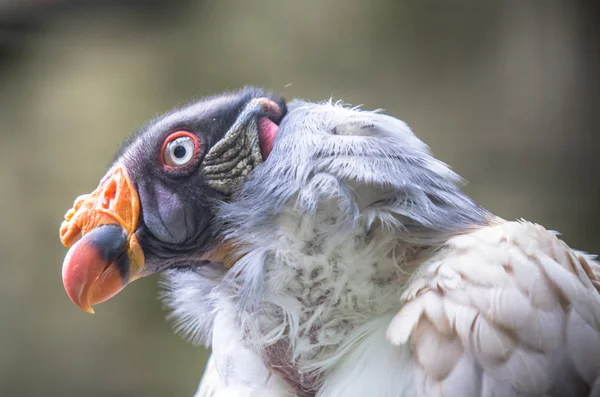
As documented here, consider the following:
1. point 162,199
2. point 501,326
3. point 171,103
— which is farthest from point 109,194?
point 171,103

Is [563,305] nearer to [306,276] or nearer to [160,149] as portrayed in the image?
[306,276]

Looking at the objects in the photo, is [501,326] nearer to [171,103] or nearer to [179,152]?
[179,152]

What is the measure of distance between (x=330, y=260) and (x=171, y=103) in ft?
7.82

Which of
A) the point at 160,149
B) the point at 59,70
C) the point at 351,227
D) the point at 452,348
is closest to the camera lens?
the point at 452,348

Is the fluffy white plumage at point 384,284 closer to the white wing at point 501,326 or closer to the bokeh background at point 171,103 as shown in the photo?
the white wing at point 501,326

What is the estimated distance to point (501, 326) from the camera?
0.98 meters

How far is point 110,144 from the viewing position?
329cm

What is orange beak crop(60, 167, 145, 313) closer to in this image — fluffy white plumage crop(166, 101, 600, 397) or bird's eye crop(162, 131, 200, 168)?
bird's eye crop(162, 131, 200, 168)

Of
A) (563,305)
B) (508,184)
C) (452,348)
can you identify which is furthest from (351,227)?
(508,184)

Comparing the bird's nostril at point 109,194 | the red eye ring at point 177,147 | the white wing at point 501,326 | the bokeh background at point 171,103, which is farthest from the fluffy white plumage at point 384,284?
the bokeh background at point 171,103

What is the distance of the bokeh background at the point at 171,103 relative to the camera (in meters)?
3.06

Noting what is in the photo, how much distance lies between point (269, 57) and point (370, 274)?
2.40 metres

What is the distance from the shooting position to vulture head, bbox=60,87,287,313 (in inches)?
46.3

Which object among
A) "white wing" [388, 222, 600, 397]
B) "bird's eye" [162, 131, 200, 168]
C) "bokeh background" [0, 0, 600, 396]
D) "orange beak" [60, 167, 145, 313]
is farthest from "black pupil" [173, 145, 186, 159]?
"bokeh background" [0, 0, 600, 396]
